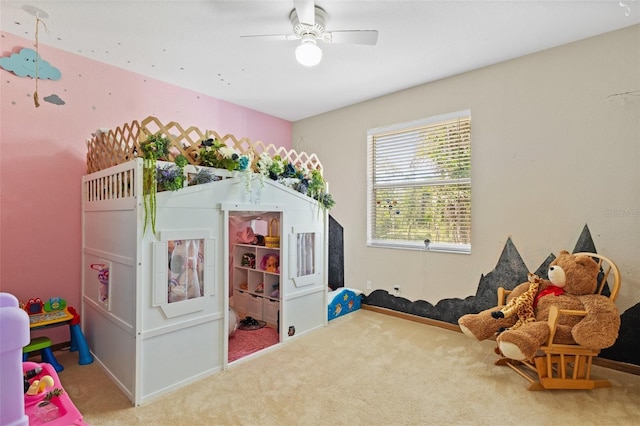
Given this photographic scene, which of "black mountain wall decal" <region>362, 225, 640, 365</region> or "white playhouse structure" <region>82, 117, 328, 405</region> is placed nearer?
"white playhouse structure" <region>82, 117, 328, 405</region>

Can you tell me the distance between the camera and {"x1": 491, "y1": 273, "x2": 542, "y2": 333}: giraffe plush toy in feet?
8.15

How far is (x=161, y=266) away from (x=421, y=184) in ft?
8.97

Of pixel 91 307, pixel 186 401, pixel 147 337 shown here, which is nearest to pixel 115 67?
pixel 91 307

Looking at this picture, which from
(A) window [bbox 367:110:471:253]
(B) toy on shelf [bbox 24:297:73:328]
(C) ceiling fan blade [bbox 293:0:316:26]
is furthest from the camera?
(A) window [bbox 367:110:471:253]

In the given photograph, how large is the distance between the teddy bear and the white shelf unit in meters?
1.95

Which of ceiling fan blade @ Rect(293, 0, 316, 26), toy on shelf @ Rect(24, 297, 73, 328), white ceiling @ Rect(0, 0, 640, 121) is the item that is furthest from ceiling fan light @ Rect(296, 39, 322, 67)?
toy on shelf @ Rect(24, 297, 73, 328)

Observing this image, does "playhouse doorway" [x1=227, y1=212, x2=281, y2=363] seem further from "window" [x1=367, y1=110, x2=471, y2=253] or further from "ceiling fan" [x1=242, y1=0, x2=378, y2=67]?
"ceiling fan" [x1=242, y1=0, x2=378, y2=67]

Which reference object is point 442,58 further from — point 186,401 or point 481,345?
point 186,401

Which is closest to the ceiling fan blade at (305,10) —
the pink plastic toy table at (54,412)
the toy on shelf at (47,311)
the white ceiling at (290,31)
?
the white ceiling at (290,31)

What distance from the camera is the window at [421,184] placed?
3.31 meters

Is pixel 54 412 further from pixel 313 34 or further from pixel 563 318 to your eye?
pixel 563 318

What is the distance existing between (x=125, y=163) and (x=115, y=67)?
61.2 inches

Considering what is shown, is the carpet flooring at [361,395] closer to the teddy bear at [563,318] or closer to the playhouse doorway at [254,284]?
the teddy bear at [563,318]

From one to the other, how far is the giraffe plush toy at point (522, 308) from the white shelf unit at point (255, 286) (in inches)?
82.8
